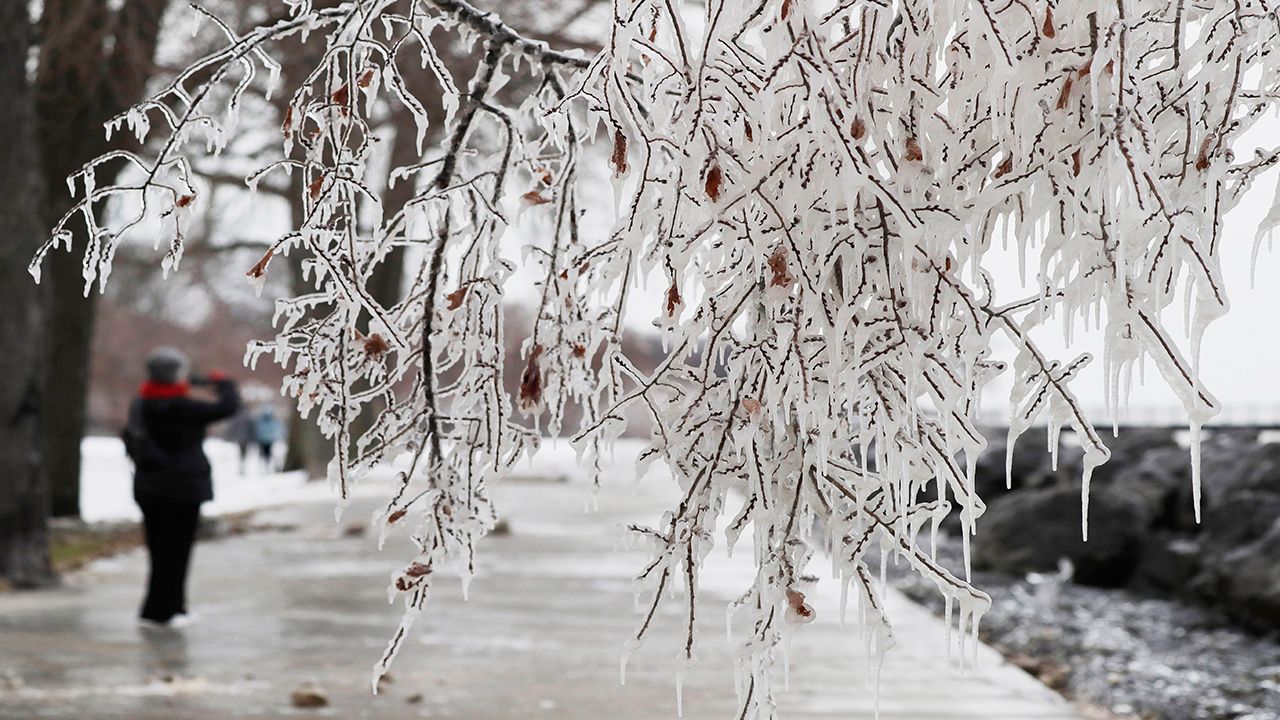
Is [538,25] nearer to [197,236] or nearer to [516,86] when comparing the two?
[516,86]

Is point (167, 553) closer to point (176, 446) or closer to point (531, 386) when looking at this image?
point (176, 446)

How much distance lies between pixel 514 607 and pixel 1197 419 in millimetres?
6969

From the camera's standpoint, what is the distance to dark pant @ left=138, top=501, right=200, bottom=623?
8.03 metres

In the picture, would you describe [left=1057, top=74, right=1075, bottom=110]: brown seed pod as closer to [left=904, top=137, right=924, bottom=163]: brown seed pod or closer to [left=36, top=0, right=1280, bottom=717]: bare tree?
[left=36, top=0, right=1280, bottom=717]: bare tree

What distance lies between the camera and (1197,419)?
2375mm

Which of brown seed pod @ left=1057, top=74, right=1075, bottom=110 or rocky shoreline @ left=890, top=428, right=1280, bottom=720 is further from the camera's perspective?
rocky shoreline @ left=890, top=428, right=1280, bottom=720

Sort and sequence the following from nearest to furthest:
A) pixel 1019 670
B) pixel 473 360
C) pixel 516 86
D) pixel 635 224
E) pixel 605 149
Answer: pixel 635 224
pixel 473 360
pixel 1019 670
pixel 516 86
pixel 605 149

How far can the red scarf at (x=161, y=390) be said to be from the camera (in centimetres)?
818

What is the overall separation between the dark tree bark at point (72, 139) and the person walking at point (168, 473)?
6.12 metres

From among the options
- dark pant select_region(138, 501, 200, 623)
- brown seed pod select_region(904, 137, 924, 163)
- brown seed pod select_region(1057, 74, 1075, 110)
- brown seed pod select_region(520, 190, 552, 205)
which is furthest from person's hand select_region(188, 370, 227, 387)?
brown seed pod select_region(1057, 74, 1075, 110)

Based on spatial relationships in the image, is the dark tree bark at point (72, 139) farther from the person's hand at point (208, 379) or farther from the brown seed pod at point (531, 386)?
the brown seed pod at point (531, 386)

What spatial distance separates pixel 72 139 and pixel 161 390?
24.0ft

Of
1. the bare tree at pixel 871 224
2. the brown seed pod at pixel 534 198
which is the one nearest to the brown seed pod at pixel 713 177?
the bare tree at pixel 871 224

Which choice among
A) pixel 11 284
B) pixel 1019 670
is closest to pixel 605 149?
pixel 11 284
